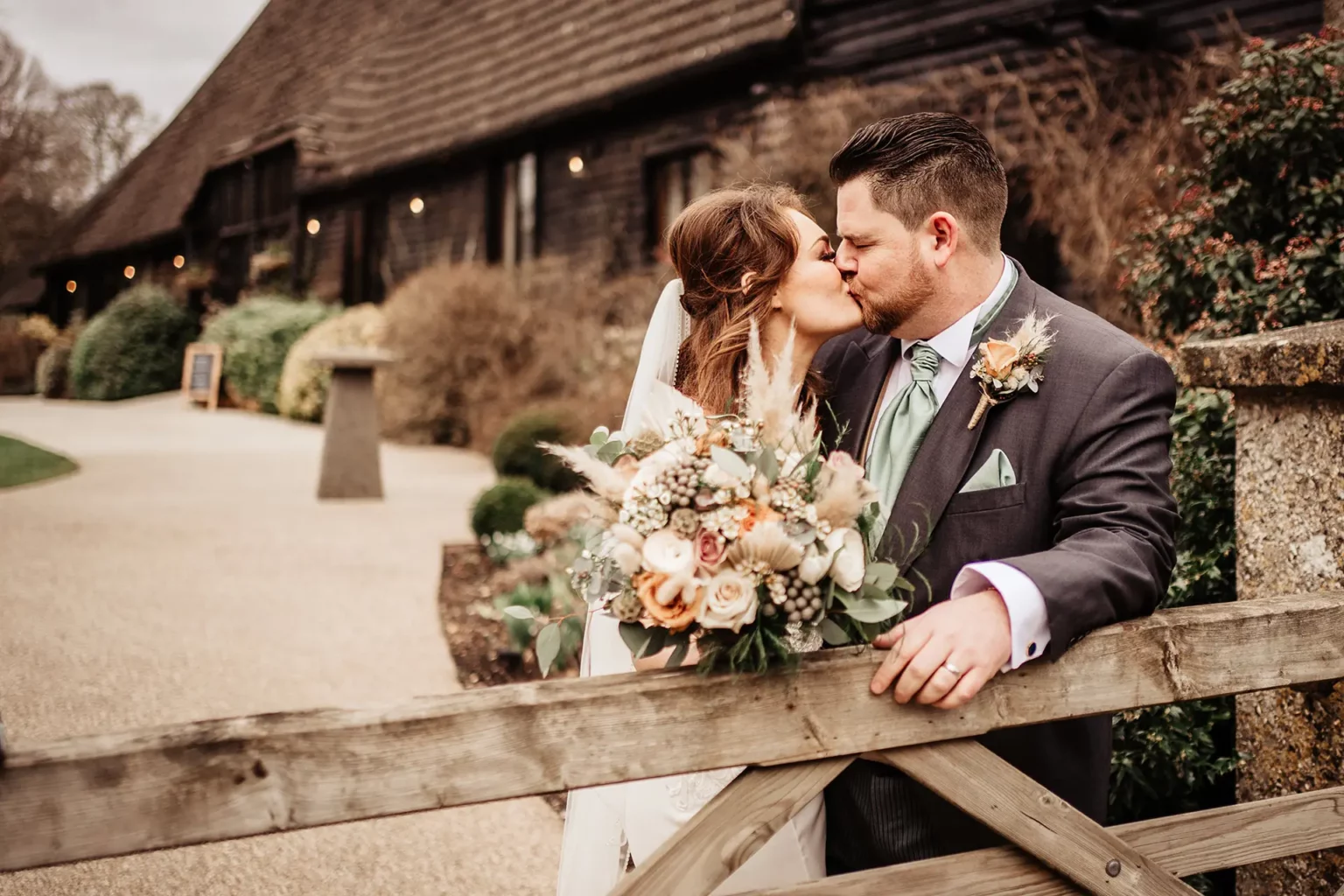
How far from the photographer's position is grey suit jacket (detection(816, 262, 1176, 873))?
1840mm

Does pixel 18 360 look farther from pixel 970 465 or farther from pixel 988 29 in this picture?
pixel 970 465

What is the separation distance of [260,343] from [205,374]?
1.55 metres

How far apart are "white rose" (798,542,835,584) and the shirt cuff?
334 millimetres

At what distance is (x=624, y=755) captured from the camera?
56.5 inches

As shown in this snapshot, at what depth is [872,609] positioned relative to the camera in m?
1.49

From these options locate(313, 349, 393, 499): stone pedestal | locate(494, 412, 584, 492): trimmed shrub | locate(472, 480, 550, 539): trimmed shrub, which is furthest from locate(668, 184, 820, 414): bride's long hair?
locate(313, 349, 393, 499): stone pedestal

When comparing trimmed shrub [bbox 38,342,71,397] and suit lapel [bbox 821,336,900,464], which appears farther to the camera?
trimmed shrub [bbox 38,342,71,397]

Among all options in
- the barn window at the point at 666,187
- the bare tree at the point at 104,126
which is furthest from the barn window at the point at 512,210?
the bare tree at the point at 104,126

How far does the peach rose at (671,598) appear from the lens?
1.40m

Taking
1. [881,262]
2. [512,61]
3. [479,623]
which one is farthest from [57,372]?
[881,262]

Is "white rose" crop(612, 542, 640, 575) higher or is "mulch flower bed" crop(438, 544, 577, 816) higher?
"white rose" crop(612, 542, 640, 575)

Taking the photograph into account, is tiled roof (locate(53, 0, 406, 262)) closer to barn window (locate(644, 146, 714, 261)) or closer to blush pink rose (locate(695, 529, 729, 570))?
barn window (locate(644, 146, 714, 261))

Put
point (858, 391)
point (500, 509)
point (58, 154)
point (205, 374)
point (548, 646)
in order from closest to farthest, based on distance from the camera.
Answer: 1. point (548, 646)
2. point (858, 391)
3. point (500, 509)
4. point (205, 374)
5. point (58, 154)

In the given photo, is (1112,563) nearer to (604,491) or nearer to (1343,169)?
(604,491)
